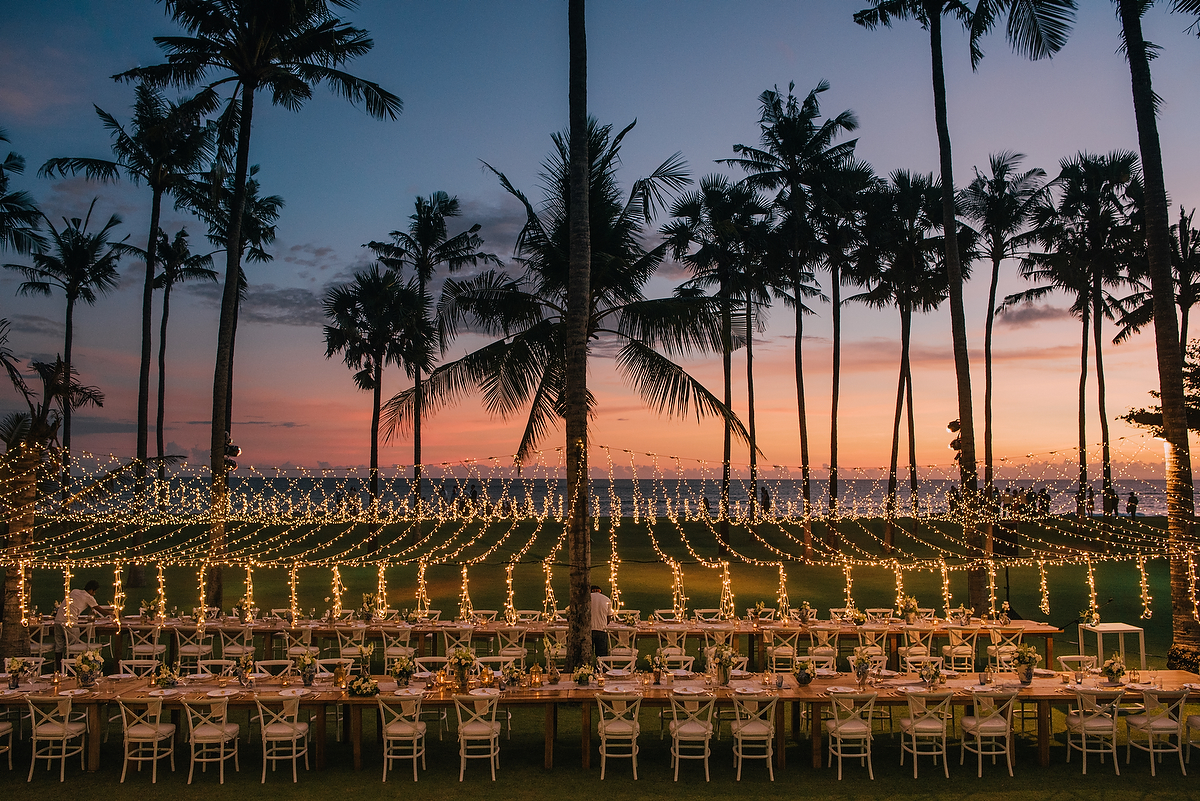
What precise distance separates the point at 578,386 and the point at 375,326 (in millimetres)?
16676

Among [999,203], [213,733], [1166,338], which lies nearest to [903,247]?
[999,203]

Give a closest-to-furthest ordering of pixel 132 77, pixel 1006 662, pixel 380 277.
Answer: pixel 1006 662 → pixel 132 77 → pixel 380 277

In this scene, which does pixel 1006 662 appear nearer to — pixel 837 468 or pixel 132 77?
pixel 837 468

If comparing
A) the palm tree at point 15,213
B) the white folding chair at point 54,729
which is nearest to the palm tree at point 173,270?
the palm tree at point 15,213

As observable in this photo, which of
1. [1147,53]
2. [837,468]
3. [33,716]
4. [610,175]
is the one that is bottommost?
[33,716]

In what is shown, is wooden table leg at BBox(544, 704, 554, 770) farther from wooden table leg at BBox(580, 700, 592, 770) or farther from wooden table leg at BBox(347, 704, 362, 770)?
wooden table leg at BBox(347, 704, 362, 770)

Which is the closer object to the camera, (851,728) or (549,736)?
(851,728)

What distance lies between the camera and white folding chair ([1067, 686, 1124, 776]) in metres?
8.84

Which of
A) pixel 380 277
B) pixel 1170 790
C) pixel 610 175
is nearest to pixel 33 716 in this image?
pixel 610 175

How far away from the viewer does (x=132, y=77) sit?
581 inches

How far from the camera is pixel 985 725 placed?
8828 millimetres

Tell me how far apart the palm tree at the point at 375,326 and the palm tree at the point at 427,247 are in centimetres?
61

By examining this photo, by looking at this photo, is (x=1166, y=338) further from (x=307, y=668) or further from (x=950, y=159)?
→ (x=307, y=668)

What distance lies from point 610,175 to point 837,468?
12.4m
